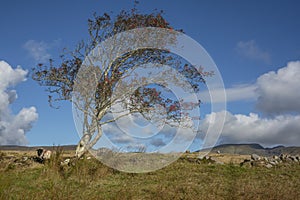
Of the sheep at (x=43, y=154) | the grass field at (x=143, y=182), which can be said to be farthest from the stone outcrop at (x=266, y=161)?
the sheep at (x=43, y=154)

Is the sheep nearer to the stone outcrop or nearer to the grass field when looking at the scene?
the grass field

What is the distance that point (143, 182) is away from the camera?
1187 centimetres

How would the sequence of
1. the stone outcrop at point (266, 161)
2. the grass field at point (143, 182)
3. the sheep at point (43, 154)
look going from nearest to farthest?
1. the grass field at point (143, 182)
2. the sheep at point (43, 154)
3. the stone outcrop at point (266, 161)

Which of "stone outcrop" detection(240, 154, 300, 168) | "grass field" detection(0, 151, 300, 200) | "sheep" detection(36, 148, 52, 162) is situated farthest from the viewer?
"stone outcrop" detection(240, 154, 300, 168)

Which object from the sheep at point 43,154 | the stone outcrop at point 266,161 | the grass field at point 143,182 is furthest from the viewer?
the stone outcrop at point 266,161

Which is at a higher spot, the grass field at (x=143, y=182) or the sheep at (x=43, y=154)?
the sheep at (x=43, y=154)

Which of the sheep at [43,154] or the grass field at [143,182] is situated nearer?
the grass field at [143,182]

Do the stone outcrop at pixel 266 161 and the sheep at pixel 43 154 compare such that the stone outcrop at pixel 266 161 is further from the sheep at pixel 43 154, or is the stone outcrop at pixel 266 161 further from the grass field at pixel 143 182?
the sheep at pixel 43 154

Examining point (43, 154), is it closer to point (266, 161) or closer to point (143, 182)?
point (143, 182)

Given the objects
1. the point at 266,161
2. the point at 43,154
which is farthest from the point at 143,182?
the point at 266,161

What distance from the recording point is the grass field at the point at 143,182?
902 centimetres

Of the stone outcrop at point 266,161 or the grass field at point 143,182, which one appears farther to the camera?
the stone outcrop at point 266,161

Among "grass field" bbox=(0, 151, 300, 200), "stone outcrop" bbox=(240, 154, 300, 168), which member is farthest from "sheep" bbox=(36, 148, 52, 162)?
"stone outcrop" bbox=(240, 154, 300, 168)

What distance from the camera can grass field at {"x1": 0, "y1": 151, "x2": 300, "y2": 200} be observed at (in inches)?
355
